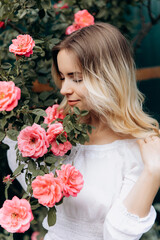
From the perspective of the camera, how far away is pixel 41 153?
1204mm

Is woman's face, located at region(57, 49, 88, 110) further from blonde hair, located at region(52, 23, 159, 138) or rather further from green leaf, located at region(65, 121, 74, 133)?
A: green leaf, located at region(65, 121, 74, 133)

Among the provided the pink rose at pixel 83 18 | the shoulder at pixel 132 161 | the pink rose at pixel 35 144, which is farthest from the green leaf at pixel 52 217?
the pink rose at pixel 83 18

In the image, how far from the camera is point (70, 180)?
1.20 metres

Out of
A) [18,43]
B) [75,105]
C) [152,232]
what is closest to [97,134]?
[75,105]

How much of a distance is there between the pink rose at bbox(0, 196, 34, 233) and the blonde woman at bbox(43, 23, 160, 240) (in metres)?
0.35

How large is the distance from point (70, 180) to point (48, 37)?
92 cm

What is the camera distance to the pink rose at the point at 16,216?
3.76 ft

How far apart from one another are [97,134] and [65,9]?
0.98m

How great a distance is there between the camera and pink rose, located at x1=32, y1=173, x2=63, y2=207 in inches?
44.8

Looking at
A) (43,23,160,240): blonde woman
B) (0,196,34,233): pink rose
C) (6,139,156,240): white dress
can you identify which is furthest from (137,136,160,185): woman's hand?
(0,196,34,233): pink rose

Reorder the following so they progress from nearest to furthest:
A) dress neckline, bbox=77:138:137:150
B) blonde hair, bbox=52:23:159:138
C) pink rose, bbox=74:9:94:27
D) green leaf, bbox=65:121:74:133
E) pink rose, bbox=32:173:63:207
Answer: pink rose, bbox=32:173:63:207 → green leaf, bbox=65:121:74:133 → blonde hair, bbox=52:23:159:138 → dress neckline, bbox=77:138:137:150 → pink rose, bbox=74:9:94:27

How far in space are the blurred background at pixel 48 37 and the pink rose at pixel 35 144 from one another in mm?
341

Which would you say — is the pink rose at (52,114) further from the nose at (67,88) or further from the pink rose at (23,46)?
the pink rose at (23,46)

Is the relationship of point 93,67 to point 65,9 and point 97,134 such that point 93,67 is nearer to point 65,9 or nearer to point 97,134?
point 97,134
